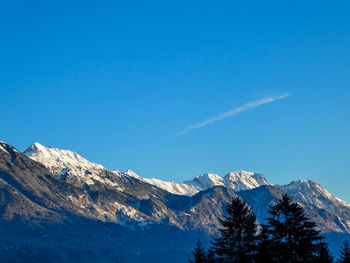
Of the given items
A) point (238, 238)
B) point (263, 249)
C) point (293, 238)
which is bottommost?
point (263, 249)

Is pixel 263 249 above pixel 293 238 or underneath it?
underneath

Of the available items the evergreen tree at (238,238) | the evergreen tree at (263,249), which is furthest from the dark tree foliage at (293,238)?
the evergreen tree at (238,238)

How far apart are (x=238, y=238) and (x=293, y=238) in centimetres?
595

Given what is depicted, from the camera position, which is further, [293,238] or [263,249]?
[293,238]

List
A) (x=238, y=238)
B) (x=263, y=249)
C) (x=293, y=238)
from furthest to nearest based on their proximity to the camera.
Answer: (x=238, y=238), (x=293, y=238), (x=263, y=249)

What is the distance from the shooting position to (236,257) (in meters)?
48.1

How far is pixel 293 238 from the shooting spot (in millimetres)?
48500

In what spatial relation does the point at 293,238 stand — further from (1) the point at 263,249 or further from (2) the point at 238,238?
(2) the point at 238,238

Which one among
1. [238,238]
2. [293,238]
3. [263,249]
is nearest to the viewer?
[263,249]

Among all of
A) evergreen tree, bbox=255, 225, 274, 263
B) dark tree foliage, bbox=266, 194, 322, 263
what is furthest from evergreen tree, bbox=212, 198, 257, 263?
dark tree foliage, bbox=266, 194, 322, 263

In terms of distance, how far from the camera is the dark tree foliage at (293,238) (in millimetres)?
47438

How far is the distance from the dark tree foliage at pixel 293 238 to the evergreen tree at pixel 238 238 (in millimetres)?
2266

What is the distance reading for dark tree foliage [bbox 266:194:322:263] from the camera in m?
47.4

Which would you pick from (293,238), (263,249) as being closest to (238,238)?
(263,249)
